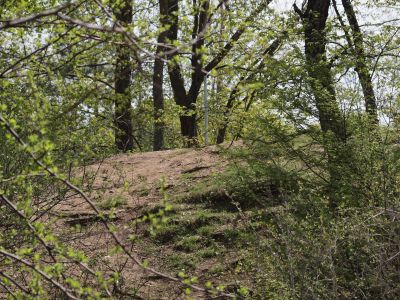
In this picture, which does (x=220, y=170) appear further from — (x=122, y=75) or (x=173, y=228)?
(x=122, y=75)

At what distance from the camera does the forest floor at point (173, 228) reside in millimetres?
6711

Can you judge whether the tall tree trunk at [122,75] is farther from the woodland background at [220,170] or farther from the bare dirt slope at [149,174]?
the bare dirt slope at [149,174]

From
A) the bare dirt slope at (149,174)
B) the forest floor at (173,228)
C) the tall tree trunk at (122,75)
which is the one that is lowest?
the forest floor at (173,228)

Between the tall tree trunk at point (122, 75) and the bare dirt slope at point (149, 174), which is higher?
the tall tree trunk at point (122, 75)

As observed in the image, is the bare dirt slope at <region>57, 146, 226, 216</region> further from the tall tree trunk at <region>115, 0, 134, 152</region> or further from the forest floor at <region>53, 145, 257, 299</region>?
the tall tree trunk at <region>115, 0, 134, 152</region>

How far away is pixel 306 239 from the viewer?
4.99 m

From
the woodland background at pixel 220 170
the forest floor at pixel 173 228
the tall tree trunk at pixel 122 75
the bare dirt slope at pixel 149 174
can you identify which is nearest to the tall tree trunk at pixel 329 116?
the woodland background at pixel 220 170

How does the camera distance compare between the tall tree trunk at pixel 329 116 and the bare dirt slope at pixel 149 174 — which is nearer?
the tall tree trunk at pixel 329 116

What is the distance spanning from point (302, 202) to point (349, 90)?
1667mm

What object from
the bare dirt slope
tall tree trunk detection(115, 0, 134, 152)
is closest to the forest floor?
the bare dirt slope

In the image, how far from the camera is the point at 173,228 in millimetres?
8492

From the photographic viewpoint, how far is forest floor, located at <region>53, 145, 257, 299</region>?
6711 mm

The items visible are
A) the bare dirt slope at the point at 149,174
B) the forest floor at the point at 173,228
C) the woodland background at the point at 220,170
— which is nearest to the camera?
the woodland background at the point at 220,170

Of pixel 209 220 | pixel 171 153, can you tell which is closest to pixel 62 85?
pixel 209 220
